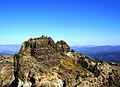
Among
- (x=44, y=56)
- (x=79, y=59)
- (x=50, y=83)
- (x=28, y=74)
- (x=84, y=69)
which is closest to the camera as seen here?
(x=50, y=83)

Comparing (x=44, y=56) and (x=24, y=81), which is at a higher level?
(x=44, y=56)

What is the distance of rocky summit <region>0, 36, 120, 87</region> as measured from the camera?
84375 millimetres

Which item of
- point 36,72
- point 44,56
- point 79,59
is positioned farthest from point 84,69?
point 36,72

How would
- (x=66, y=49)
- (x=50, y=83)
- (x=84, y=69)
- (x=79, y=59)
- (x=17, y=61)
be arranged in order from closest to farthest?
(x=50, y=83)
(x=17, y=61)
(x=84, y=69)
(x=79, y=59)
(x=66, y=49)

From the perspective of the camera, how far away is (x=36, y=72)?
8712 centimetres

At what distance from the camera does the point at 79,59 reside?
11938 cm

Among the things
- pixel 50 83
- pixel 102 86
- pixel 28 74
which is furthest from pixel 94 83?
pixel 28 74

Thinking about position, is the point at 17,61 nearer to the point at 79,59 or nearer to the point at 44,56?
the point at 44,56

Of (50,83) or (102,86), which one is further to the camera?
(102,86)

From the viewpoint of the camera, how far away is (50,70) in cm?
9488

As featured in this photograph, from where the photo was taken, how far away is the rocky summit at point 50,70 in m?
84.4

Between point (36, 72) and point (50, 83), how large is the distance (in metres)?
8.23

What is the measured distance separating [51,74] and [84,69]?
73.3ft

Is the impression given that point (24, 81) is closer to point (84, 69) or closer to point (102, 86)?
point (102, 86)
